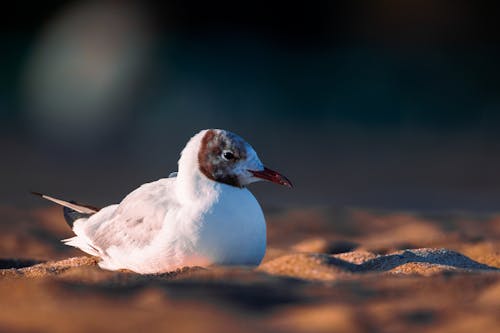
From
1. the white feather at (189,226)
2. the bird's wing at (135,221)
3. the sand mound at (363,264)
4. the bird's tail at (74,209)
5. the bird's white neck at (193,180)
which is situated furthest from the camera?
the bird's tail at (74,209)

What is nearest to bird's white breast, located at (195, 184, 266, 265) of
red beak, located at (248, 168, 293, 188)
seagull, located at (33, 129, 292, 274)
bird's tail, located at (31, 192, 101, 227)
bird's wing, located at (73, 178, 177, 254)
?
seagull, located at (33, 129, 292, 274)

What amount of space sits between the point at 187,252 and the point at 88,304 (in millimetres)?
990

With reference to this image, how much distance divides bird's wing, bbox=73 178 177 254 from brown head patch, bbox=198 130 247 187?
0.25 metres

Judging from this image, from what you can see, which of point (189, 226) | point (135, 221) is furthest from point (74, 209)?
point (189, 226)

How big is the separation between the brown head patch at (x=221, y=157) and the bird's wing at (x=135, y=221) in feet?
0.82

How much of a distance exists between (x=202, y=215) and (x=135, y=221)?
0.52m

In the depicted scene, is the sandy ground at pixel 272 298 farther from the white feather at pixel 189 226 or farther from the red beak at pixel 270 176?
the red beak at pixel 270 176

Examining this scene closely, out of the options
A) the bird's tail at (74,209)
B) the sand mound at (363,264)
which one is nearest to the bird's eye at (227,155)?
the sand mound at (363,264)

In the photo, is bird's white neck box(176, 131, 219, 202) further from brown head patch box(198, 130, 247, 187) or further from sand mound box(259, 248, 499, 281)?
sand mound box(259, 248, 499, 281)

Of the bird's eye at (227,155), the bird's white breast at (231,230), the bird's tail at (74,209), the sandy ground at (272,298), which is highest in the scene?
the bird's eye at (227,155)

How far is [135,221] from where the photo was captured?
408 cm

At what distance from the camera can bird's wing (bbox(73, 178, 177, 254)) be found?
394 cm

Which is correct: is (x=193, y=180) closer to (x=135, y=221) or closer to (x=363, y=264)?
(x=135, y=221)

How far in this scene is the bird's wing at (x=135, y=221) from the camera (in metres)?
3.94
